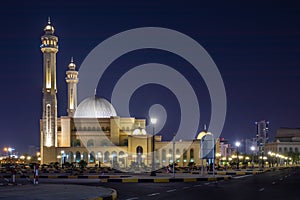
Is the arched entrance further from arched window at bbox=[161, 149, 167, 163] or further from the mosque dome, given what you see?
the mosque dome

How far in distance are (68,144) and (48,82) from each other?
41.1ft

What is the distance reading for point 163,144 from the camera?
309 ft

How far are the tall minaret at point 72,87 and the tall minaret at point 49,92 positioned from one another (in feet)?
50.1

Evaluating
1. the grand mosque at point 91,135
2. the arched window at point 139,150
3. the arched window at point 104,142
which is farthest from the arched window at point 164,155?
the arched window at point 104,142

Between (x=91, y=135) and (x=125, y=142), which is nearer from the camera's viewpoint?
(x=91, y=135)

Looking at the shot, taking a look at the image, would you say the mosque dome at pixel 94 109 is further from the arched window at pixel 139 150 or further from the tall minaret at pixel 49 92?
the tall minaret at pixel 49 92

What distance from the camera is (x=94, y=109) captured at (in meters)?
99.0

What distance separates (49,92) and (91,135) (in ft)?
43.2

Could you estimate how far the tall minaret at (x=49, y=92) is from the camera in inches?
3398

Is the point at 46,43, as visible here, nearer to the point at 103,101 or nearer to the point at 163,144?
the point at 103,101

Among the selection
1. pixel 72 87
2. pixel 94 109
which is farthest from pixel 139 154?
pixel 72 87

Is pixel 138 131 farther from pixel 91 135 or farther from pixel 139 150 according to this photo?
pixel 91 135

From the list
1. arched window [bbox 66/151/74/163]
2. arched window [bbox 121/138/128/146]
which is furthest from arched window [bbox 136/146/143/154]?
arched window [bbox 66/151/74/163]

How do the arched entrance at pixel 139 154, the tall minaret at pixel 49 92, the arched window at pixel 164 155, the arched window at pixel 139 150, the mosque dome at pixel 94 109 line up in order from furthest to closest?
the mosque dome at pixel 94 109 < the arched window at pixel 164 155 < the arched window at pixel 139 150 < the arched entrance at pixel 139 154 < the tall minaret at pixel 49 92
